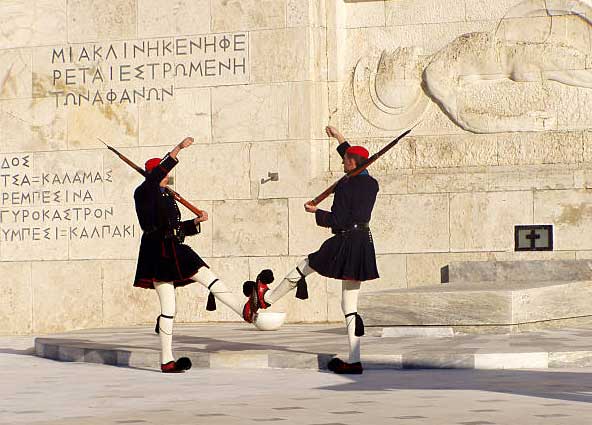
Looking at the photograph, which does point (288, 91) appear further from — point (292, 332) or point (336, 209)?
point (336, 209)

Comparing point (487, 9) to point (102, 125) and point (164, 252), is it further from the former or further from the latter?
point (164, 252)

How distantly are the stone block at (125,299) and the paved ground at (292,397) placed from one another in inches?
199

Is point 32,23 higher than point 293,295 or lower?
higher

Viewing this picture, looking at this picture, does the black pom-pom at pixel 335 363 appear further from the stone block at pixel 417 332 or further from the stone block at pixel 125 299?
the stone block at pixel 125 299

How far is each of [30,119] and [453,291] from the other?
672cm

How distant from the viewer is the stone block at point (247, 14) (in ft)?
55.3

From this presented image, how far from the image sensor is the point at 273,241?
16609mm

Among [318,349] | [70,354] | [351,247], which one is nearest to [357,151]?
[351,247]

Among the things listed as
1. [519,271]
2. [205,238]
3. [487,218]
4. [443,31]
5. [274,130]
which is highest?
[443,31]

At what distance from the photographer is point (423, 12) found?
16891 millimetres

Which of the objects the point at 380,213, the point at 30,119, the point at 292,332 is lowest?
the point at 292,332

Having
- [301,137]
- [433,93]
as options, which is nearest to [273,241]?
[301,137]

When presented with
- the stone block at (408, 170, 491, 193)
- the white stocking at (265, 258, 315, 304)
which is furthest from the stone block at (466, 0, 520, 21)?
the white stocking at (265, 258, 315, 304)

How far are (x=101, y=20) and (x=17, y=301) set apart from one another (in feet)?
11.7
